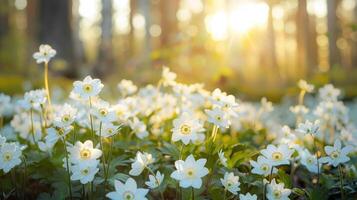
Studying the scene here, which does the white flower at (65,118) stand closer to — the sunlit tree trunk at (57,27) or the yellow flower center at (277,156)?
the yellow flower center at (277,156)

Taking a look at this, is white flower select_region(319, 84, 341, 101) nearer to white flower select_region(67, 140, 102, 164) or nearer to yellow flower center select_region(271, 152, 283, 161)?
yellow flower center select_region(271, 152, 283, 161)

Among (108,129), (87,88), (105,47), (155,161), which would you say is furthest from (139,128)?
(105,47)

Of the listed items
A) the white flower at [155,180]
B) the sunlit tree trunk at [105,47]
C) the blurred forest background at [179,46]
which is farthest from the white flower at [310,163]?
the sunlit tree trunk at [105,47]

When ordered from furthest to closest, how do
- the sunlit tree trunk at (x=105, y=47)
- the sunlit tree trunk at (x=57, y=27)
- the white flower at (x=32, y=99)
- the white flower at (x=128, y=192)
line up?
the sunlit tree trunk at (x=105, y=47)
the sunlit tree trunk at (x=57, y=27)
the white flower at (x=32, y=99)
the white flower at (x=128, y=192)

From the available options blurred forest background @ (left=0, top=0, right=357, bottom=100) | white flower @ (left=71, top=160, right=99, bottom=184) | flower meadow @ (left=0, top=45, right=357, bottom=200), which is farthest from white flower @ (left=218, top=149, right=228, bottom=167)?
blurred forest background @ (left=0, top=0, right=357, bottom=100)

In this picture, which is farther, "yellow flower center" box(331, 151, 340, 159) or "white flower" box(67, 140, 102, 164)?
"yellow flower center" box(331, 151, 340, 159)

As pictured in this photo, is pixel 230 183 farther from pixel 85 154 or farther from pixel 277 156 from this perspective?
pixel 85 154
